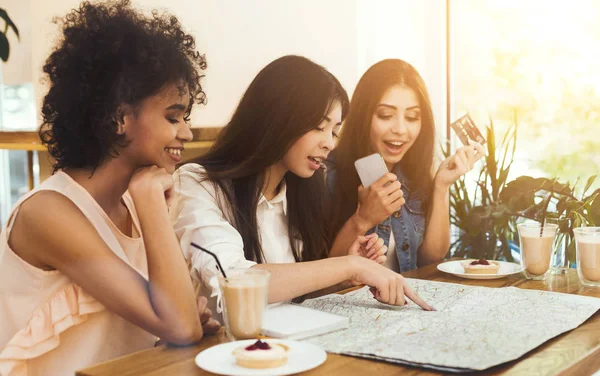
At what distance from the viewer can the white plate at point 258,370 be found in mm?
1014

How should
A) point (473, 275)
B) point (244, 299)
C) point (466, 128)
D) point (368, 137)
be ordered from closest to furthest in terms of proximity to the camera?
1. point (244, 299)
2. point (473, 275)
3. point (466, 128)
4. point (368, 137)

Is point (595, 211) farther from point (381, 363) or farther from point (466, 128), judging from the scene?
point (381, 363)

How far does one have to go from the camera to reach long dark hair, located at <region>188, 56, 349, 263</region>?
1.80 m

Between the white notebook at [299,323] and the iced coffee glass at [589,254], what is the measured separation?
765mm

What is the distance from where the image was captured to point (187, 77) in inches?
62.9

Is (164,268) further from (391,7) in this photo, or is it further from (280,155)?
(391,7)

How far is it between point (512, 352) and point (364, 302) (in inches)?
18.1

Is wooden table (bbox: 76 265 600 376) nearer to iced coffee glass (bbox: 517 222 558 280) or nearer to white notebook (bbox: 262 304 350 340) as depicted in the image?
white notebook (bbox: 262 304 350 340)

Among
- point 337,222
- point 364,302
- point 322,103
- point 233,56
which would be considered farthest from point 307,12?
point 364,302

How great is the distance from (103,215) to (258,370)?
0.63 m

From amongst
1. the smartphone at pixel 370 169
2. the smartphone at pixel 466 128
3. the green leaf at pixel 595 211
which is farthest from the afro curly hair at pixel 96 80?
the green leaf at pixel 595 211

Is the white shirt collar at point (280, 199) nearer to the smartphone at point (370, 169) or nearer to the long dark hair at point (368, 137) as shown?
the smartphone at point (370, 169)

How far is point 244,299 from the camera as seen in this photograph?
3.83 ft

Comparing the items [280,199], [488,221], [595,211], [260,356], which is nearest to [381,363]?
[260,356]
